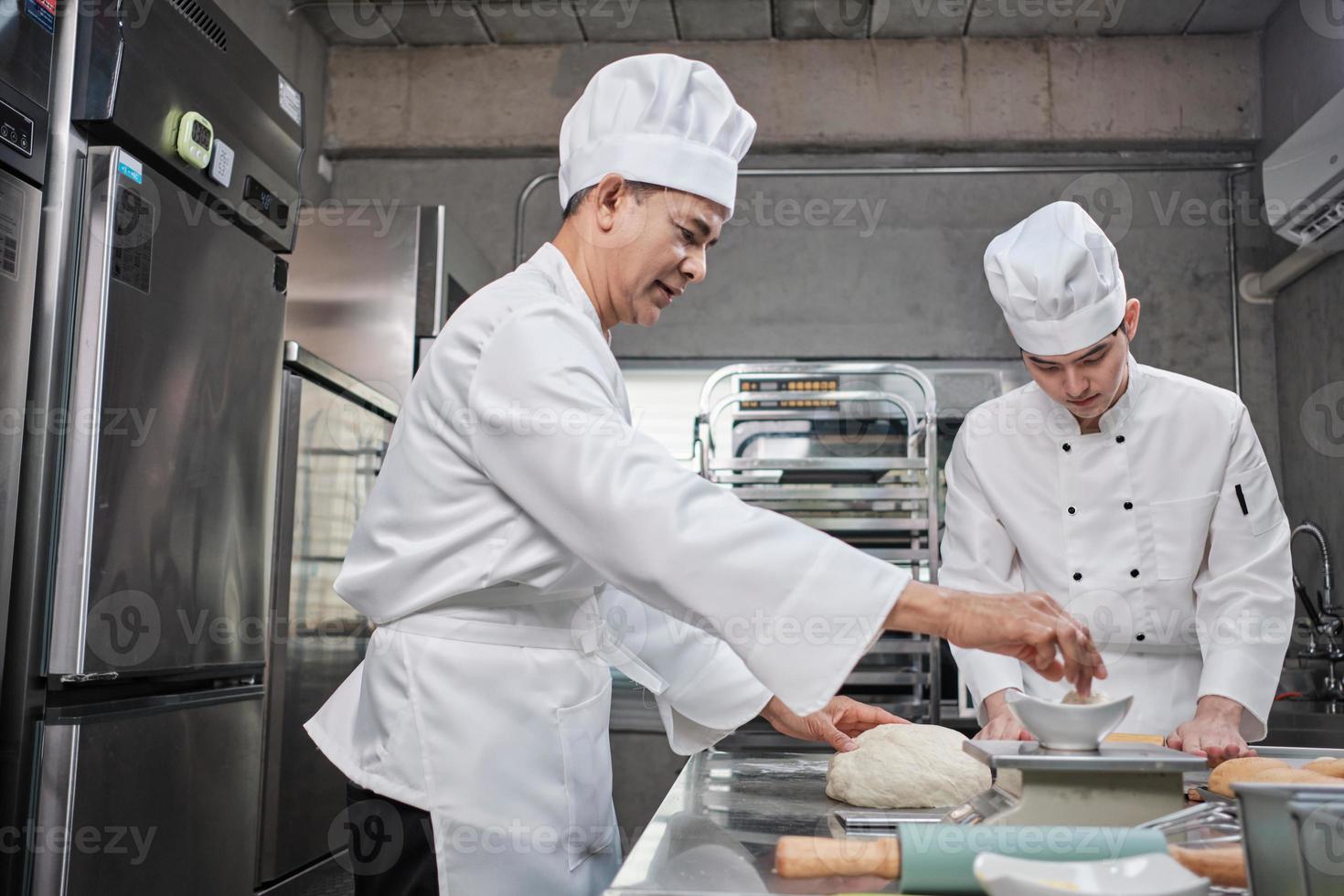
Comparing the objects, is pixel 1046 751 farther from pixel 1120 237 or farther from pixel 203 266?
pixel 1120 237

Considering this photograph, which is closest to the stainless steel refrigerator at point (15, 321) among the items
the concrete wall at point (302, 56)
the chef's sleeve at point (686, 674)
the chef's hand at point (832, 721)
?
the chef's sleeve at point (686, 674)

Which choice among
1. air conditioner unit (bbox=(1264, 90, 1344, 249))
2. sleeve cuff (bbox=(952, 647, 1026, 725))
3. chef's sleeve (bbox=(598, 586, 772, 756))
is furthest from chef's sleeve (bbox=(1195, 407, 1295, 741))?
air conditioner unit (bbox=(1264, 90, 1344, 249))

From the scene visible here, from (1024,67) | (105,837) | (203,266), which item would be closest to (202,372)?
(203,266)

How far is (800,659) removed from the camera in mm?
1089

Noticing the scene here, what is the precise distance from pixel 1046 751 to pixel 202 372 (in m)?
1.83

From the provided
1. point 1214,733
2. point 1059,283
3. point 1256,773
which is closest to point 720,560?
point 1256,773

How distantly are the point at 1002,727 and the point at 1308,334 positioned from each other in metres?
3.07

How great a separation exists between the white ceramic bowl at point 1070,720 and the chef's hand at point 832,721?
1.59 feet

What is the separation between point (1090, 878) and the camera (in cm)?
76

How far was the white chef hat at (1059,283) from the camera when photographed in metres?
2.01

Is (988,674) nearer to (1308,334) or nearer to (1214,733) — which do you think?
(1214,733)

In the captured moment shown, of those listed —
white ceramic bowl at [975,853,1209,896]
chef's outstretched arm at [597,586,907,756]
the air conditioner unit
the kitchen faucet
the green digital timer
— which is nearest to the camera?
white ceramic bowl at [975,853,1209,896]

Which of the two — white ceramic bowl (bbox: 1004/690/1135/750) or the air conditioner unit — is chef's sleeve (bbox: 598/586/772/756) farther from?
the air conditioner unit

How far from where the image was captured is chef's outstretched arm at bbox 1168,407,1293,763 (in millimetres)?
1897
